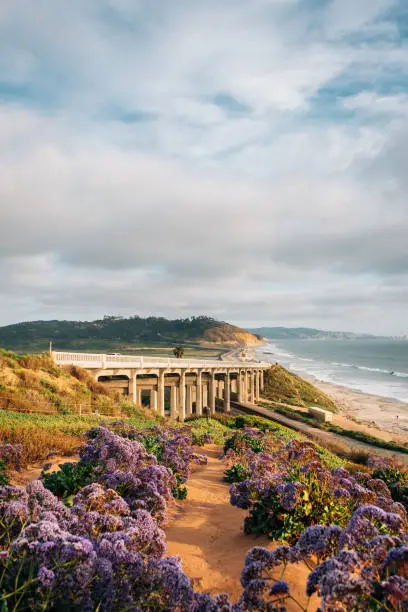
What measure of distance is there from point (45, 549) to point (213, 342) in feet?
625

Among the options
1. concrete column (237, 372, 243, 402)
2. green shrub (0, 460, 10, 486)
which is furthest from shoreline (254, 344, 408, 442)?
green shrub (0, 460, 10, 486)

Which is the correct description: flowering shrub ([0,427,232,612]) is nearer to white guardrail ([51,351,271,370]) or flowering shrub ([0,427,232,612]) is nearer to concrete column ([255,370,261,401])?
white guardrail ([51,351,271,370])

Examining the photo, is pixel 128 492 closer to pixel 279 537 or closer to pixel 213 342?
pixel 279 537

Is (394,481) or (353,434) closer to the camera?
(394,481)

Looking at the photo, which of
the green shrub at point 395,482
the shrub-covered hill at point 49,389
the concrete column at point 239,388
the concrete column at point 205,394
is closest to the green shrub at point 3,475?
the green shrub at point 395,482

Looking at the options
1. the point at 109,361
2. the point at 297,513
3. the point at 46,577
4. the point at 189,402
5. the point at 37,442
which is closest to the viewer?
the point at 46,577

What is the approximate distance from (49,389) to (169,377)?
617 inches

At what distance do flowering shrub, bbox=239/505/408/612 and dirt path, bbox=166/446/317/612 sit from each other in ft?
3.29

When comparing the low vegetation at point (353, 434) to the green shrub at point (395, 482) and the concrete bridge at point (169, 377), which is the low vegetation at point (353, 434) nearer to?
the concrete bridge at point (169, 377)

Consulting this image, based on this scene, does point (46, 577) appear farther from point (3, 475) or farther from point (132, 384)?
point (132, 384)

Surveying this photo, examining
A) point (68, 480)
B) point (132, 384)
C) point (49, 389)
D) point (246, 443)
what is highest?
point (68, 480)

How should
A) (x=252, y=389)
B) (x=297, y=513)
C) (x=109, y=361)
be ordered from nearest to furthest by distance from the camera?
1. (x=297, y=513)
2. (x=109, y=361)
3. (x=252, y=389)

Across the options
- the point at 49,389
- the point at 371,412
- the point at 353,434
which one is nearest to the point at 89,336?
the point at 371,412

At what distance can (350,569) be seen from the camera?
2.68m
